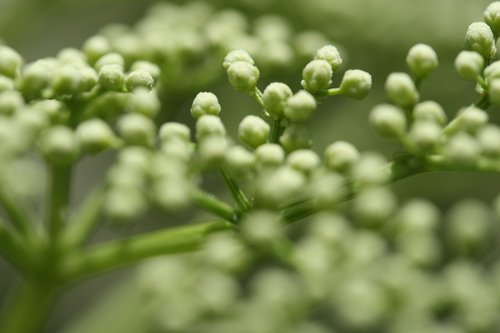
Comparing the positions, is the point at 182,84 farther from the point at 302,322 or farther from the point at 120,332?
the point at 302,322

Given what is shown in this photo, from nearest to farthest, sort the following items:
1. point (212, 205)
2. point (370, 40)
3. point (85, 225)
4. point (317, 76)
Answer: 1. point (212, 205)
2. point (317, 76)
3. point (85, 225)
4. point (370, 40)

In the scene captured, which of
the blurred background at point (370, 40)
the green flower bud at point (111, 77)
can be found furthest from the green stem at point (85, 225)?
the blurred background at point (370, 40)

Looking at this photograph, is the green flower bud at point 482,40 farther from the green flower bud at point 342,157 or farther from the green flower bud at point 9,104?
the green flower bud at point 9,104

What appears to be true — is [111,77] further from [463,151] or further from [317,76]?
[463,151]

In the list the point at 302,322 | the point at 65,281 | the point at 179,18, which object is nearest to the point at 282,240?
the point at 302,322

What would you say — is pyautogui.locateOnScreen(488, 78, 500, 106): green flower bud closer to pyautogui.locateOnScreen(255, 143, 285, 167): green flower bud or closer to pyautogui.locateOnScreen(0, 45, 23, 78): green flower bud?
pyautogui.locateOnScreen(255, 143, 285, 167): green flower bud

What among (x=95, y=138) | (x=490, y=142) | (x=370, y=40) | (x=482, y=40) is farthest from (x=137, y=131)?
(x=370, y=40)

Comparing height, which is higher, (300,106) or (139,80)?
(139,80)
